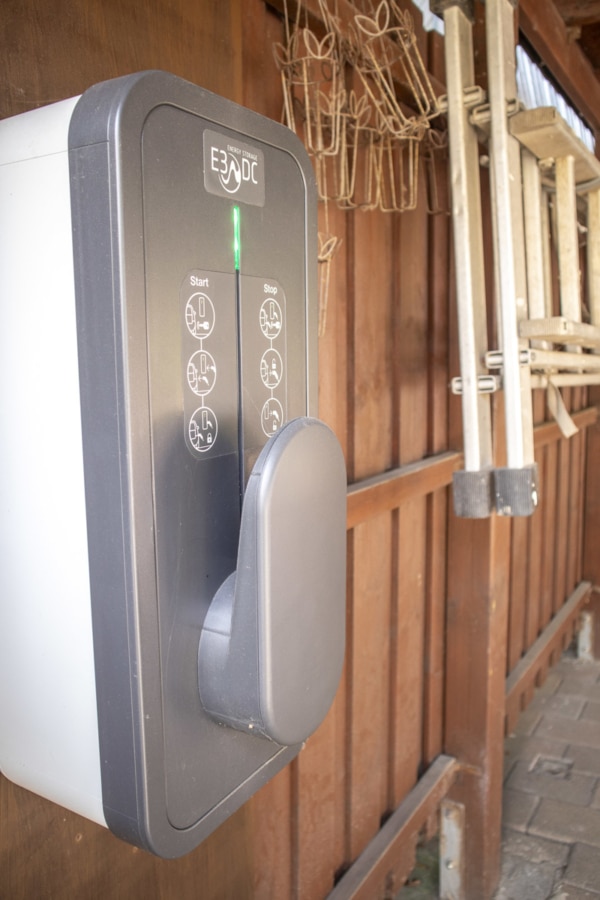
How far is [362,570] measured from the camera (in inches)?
69.6

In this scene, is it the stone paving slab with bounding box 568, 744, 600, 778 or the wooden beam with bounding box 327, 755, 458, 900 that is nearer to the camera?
the wooden beam with bounding box 327, 755, 458, 900

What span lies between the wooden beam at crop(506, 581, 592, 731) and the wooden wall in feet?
2.78

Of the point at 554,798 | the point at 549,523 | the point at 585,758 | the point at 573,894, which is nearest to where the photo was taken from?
the point at 573,894

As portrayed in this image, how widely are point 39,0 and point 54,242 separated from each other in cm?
36

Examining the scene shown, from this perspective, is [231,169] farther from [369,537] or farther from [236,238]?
[369,537]

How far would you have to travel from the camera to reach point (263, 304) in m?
0.72

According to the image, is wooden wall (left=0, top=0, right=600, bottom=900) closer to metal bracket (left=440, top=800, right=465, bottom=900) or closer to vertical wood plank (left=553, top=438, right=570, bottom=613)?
metal bracket (left=440, top=800, right=465, bottom=900)

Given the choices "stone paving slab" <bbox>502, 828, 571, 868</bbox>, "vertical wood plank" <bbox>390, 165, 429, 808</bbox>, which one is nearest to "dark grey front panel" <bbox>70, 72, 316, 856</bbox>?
"vertical wood plank" <bbox>390, 165, 429, 808</bbox>

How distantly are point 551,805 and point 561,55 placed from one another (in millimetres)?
2604

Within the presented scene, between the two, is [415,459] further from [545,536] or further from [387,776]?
[545,536]

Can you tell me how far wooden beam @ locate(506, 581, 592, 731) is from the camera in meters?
3.08

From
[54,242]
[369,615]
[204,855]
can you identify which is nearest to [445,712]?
[369,615]

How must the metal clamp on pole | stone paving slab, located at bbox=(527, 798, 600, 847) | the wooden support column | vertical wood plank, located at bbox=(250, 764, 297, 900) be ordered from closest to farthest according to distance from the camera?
1. vertical wood plank, located at bbox=(250, 764, 297, 900)
2. the metal clamp on pole
3. the wooden support column
4. stone paving slab, located at bbox=(527, 798, 600, 847)

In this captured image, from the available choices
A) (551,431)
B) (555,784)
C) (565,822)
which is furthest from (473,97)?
(555,784)
